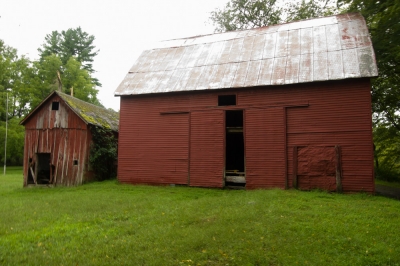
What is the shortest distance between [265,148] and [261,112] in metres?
1.71

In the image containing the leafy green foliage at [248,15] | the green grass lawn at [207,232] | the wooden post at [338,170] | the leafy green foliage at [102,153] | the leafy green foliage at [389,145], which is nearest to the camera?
the green grass lawn at [207,232]

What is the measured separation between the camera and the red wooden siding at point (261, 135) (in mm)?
12391

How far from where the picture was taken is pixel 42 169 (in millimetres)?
20312

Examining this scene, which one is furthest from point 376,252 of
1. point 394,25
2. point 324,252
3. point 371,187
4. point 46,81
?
point 46,81

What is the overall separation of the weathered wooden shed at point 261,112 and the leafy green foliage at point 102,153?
2.65 metres

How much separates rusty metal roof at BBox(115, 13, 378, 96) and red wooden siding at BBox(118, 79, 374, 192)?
0.49 metres

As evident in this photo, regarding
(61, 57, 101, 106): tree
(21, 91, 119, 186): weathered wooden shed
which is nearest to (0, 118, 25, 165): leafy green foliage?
(61, 57, 101, 106): tree

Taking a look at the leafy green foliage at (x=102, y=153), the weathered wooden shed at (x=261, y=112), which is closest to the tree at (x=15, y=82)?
the leafy green foliage at (x=102, y=153)

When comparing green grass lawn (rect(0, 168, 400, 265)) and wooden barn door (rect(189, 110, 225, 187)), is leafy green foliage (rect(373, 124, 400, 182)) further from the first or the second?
wooden barn door (rect(189, 110, 225, 187))

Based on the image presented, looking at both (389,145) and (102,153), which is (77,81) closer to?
(102,153)

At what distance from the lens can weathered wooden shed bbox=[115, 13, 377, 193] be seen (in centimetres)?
1252

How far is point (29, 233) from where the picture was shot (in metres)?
7.12

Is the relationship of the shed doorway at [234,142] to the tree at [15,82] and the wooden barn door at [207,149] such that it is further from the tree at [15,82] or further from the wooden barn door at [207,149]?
the tree at [15,82]

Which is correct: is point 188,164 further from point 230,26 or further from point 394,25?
point 230,26
